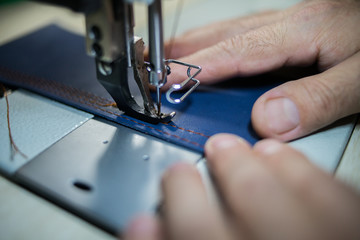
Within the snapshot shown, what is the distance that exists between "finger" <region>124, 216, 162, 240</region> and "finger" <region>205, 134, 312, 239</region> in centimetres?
14

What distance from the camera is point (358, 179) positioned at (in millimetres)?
649

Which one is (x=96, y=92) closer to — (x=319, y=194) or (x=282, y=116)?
(x=282, y=116)

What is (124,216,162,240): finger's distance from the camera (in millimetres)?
498

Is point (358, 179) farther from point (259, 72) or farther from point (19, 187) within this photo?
point (19, 187)

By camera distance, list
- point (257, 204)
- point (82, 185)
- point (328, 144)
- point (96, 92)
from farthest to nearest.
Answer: point (96, 92), point (328, 144), point (82, 185), point (257, 204)

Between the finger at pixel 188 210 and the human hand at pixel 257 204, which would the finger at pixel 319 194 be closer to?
the human hand at pixel 257 204

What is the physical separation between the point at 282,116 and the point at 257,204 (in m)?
0.29

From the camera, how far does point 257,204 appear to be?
48cm

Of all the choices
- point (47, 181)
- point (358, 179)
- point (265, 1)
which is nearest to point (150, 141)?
point (47, 181)

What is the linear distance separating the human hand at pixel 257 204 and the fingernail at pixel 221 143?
0.03 m

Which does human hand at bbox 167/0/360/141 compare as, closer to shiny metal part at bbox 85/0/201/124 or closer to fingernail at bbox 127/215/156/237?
shiny metal part at bbox 85/0/201/124

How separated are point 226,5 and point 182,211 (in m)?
1.73

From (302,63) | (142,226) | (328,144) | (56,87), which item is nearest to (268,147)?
(328,144)

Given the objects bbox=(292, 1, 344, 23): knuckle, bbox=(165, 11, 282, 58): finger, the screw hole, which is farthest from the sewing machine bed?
bbox=(165, 11, 282, 58): finger
